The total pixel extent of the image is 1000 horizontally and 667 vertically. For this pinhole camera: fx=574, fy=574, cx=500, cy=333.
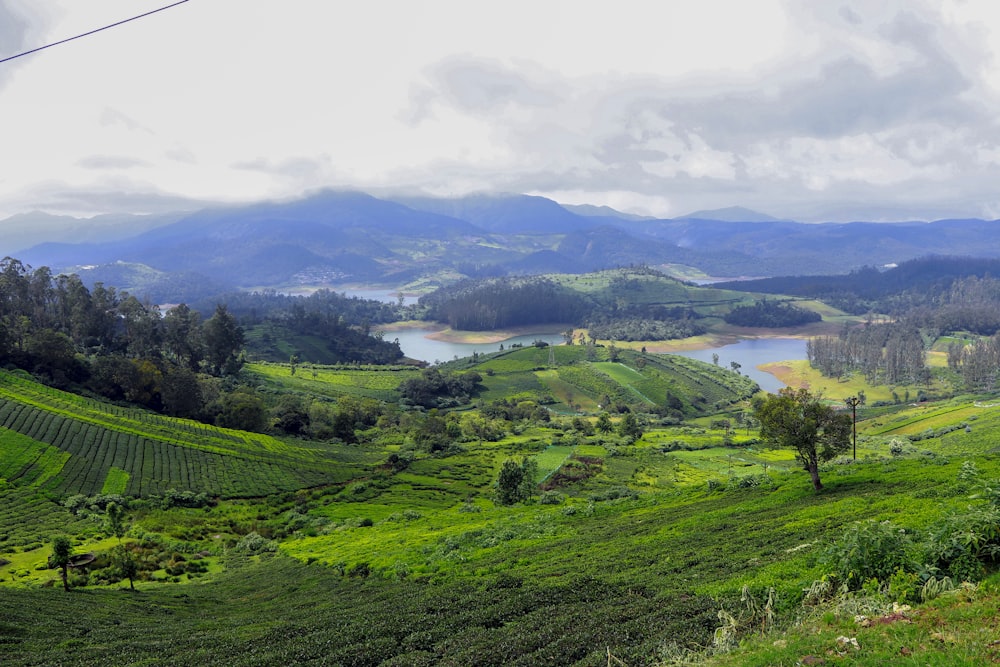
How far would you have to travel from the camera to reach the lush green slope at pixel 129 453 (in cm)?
6366

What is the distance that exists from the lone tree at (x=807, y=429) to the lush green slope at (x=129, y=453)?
59441mm

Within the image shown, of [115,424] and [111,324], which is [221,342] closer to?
[111,324]

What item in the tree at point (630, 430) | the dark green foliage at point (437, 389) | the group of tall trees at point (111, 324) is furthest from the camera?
the dark green foliage at point (437, 389)

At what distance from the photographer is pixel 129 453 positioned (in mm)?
72062

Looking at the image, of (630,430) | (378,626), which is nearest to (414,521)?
(378,626)

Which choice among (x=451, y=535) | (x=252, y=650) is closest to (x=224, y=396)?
(x=451, y=535)

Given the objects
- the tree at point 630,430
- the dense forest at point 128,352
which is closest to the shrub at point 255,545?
the dense forest at point 128,352

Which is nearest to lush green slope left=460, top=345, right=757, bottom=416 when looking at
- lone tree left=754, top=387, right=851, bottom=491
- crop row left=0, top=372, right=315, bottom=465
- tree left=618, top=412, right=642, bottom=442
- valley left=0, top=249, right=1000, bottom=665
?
valley left=0, top=249, right=1000, bottom=665

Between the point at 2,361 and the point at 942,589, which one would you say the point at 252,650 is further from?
the point at 2,361

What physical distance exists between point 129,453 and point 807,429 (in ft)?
248

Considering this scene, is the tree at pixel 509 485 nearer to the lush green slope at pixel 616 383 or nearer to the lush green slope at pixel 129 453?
the lush green slope at pixel 129 453

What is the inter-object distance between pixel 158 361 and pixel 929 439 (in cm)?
13650

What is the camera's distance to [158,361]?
121 m

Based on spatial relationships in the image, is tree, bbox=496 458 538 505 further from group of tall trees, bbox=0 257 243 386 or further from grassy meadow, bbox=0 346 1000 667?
group of tall trees, bbox=0 257 243 386
